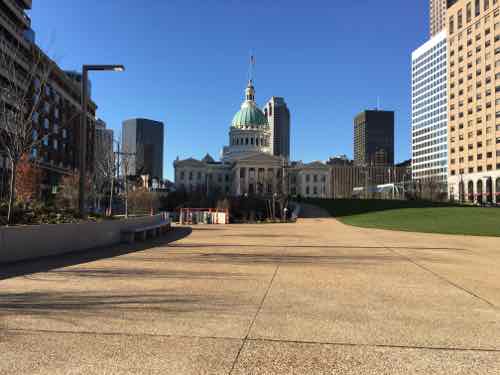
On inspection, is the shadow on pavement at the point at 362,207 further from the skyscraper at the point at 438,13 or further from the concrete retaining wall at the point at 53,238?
the skyscraper at the point at 438,13

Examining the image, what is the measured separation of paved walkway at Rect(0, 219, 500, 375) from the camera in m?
4.12

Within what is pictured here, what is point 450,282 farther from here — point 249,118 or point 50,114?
point 249,118

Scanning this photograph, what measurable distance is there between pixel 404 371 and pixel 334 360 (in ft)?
2.30

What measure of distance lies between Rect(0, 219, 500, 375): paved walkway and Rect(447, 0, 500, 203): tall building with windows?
95973 millimetres

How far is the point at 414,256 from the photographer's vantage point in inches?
509

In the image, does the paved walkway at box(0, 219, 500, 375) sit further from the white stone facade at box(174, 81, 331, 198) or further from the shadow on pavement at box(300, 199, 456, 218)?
the white stone facade at box(174, 81, 331, 198)

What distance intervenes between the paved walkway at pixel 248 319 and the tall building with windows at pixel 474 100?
95973 mm

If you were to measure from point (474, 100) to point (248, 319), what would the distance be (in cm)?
11321

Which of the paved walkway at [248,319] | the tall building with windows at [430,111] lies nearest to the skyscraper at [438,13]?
the tall building with windows at [430,111]

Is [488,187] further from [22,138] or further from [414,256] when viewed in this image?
[22,138]

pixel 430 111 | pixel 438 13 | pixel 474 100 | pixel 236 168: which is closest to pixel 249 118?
pixel 236 168

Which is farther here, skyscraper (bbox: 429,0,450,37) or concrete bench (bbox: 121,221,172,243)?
skyscraper (bbox: 429,0,450,37)

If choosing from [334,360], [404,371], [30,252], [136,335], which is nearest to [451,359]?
[404,371]

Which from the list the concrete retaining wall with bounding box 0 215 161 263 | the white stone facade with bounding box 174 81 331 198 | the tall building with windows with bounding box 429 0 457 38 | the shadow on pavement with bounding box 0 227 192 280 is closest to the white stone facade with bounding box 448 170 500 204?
the white stone facade with bounding box 174 81 331 198
